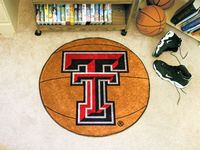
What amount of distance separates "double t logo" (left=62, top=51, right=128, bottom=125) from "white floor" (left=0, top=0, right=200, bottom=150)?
145 mm

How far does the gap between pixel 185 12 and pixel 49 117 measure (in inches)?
54.7

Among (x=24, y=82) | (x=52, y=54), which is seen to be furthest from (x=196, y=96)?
(x=24, y=82)

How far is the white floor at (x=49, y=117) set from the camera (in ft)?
6.77

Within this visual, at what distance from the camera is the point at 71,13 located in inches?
89.4

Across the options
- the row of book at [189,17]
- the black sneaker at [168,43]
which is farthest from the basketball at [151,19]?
the row of book at [189,17]

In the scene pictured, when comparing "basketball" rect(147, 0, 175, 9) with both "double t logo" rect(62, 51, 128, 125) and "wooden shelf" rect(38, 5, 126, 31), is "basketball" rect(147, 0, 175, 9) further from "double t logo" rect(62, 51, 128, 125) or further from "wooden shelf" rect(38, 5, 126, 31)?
"double t logo" rect(62, 51, 128, 125)

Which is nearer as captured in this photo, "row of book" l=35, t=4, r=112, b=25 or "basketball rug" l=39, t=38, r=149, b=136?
"basketball rug" l=39, t=38, r=149, b=136

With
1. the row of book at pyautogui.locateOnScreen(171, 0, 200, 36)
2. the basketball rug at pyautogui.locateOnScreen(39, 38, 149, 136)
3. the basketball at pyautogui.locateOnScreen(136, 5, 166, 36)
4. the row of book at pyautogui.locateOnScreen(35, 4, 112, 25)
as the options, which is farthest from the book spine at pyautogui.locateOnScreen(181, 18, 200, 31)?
the row of book at pyautogui.locateOnScreen(35, 4, 112, 25)

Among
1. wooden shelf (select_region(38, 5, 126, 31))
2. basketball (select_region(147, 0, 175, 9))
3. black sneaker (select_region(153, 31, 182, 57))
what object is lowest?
black sneaker (select_region(153, 31, 182, 57))

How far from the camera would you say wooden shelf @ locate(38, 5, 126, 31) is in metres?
2.35

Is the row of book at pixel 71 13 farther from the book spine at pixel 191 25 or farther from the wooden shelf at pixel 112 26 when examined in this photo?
the book spine at pixel 191 25

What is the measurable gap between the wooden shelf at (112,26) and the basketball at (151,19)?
0.47 ft

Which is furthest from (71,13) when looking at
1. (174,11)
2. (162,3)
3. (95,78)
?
(174,11)

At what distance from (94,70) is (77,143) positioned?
0.60 m
